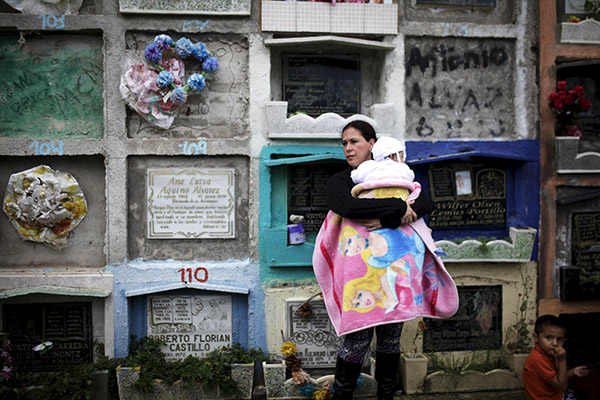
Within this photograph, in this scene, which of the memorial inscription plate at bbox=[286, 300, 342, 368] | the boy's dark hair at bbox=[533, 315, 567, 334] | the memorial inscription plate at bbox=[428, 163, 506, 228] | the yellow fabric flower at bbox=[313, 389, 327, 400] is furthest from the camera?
the memorial inscription plate at bbox=[428, 163, 506, 228]

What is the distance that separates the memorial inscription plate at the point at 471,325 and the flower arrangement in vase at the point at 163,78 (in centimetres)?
335

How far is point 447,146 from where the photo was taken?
502 cm

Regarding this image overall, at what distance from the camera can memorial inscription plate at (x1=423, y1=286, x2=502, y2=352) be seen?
197 inches

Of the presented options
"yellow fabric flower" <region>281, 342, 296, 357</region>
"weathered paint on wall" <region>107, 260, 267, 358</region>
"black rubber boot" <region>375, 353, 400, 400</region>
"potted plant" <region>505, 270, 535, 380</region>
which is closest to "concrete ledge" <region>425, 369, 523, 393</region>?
"potted plant" <region>505, 270, 535, 380</region>

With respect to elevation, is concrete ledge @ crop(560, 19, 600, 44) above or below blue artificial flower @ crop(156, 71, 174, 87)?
above

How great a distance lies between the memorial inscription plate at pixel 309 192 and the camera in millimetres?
5004

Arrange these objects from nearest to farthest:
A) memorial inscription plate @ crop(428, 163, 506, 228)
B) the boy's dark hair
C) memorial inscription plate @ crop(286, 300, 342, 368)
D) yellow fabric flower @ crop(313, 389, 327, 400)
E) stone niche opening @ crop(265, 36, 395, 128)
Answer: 1. the boy's dark hair
2. yellow fabric flower @ crop(313, 389, 327, 400)
3. memorial inscription plate @ crop(286, 300, 342, 368)
4. memorial inscription plate @ crop(428, 163, 506, 228)
5. stone niche opening @ crop(265, 36, 395, 128)

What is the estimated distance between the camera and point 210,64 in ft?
15.7

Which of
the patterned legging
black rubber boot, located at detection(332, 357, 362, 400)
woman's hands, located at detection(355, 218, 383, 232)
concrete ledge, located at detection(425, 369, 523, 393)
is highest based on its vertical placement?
woman's hands, located at detection(355, 218, 383, 232)

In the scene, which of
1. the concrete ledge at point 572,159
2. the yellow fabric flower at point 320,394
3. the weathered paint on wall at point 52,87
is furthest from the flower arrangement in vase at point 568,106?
the weathered paint on wall at point 52,87

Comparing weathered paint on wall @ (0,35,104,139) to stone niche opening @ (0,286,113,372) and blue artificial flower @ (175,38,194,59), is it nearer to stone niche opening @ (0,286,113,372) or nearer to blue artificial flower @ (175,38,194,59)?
blue artificial flower @ (175,38,194,59)

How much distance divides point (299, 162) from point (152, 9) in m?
2.06

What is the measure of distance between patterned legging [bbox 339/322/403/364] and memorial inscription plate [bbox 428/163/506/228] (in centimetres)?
164

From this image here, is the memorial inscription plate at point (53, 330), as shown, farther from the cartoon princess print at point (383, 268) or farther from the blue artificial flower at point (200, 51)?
the cartoon princess print at point (383, 268)
